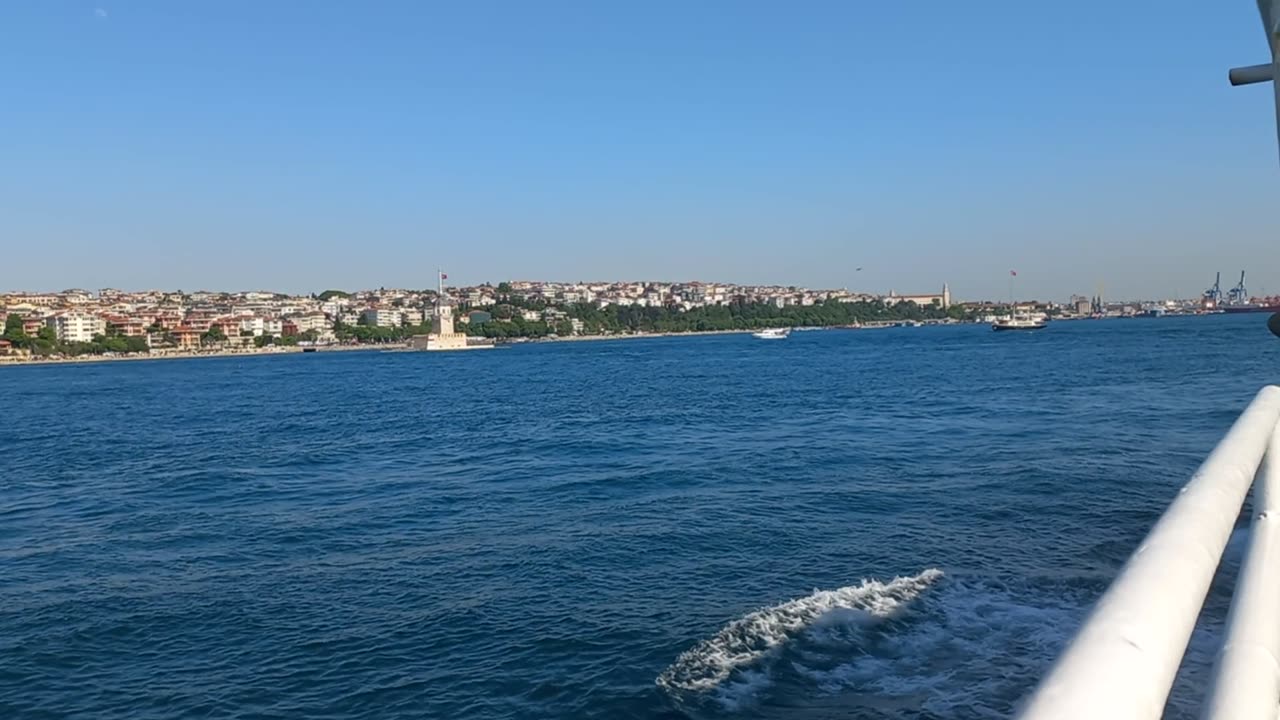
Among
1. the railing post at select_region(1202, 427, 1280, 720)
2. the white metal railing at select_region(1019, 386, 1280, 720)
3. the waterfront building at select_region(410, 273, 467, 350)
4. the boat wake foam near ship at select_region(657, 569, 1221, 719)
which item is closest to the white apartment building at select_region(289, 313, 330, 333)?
the waterfront building at select_region(410, 273, 467, 350)

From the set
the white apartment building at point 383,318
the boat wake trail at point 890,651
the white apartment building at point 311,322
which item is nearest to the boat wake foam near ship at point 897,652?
the boat wake trail at point 890,651

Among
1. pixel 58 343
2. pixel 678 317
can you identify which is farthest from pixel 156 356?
pixel 678 317

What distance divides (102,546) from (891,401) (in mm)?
21588

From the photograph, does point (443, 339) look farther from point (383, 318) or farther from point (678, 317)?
point (678, 317)

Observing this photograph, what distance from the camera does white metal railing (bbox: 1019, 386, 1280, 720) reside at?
95 centimetres

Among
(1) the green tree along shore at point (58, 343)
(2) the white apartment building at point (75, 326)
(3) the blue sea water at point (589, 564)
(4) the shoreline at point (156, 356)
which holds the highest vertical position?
(2) the white apartment building at point (75, 326)

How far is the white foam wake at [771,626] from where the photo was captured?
6.95 meters

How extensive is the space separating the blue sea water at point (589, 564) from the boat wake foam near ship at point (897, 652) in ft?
0.09

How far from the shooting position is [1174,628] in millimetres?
1085

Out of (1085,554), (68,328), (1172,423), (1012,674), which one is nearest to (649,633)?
(1012,674)

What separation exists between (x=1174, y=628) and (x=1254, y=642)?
0.35 meters

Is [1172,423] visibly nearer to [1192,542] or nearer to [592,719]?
[592,719]

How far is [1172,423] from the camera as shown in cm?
2022

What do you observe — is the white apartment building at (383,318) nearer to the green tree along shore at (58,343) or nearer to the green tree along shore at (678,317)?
the green tree along shore at (678,317)
